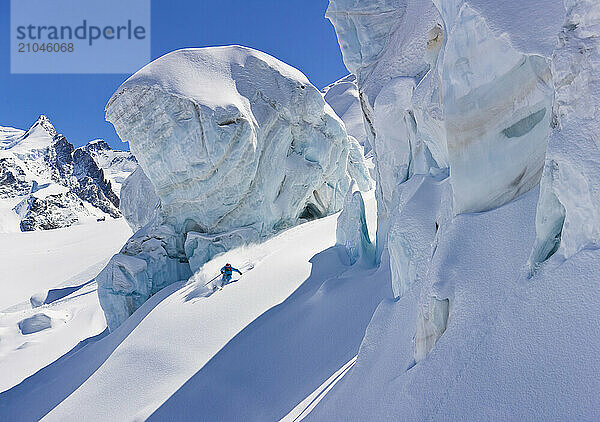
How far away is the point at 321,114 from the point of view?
13195mm

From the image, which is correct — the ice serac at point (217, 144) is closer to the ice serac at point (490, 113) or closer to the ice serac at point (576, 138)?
the ice serac at point (490, 113)

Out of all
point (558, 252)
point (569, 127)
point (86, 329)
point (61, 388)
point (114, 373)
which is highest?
point (569, 127)

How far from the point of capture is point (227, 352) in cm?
679

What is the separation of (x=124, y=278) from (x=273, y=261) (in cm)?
349

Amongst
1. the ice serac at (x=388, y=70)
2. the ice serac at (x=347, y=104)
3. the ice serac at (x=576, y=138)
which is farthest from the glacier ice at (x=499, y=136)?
the ice serac at (x=347, y=104)

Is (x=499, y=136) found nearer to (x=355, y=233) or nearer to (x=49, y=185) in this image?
(x=355, y=233)

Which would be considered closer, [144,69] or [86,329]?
[144,69]

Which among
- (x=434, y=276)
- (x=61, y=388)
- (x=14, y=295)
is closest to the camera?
(x=434, y=276)

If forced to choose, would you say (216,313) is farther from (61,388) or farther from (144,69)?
(144,69)

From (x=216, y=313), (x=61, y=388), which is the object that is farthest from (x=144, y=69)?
(x=61, y=388)

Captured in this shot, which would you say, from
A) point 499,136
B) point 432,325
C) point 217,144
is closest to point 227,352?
point 432,325

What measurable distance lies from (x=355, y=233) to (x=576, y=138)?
6680 mm

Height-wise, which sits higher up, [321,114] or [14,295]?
[321,114]

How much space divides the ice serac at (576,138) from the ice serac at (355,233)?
6.09 m
